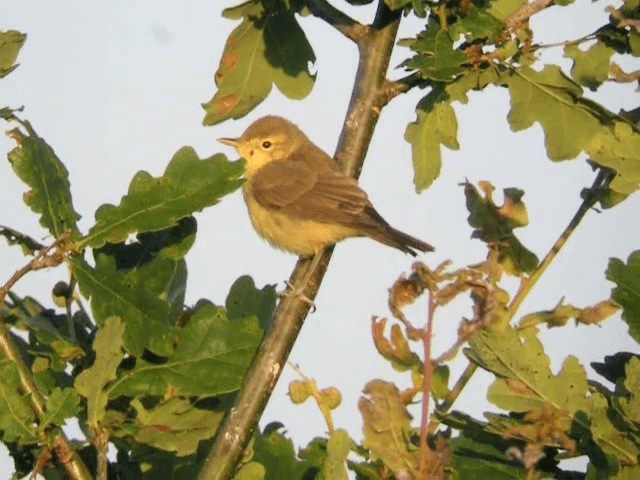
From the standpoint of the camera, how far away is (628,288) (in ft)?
8.69

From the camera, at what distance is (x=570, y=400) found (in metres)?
2.53

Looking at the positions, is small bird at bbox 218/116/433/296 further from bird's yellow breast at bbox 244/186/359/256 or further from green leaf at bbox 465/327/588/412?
green leaf at bbox 465/327/588/412

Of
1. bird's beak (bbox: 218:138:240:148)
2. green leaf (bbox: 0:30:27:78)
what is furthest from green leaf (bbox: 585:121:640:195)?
bird's beak (bbox: 218:138:240:148)

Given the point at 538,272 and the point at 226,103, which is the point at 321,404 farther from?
the point at 226,103

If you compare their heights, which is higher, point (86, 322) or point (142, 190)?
point (142, 190)

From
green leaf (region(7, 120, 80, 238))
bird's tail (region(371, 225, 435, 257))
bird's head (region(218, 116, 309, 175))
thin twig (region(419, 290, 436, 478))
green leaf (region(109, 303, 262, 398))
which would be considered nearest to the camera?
thin twig (region(419, 290, 436, 478))

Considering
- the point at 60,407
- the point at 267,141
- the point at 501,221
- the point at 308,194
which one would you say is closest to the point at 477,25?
the point at 501,221

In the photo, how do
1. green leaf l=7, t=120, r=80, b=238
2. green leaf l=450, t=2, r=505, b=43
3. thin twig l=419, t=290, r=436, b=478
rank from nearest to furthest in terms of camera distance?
Result: thin twig l=419, t=290, r=436, b=478 → green leaf l=7, t=120, r=80, b=238 → green leaf l=450, t=2, r=505, b=43

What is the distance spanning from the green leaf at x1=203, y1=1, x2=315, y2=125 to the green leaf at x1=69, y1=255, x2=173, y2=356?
3.50 feet

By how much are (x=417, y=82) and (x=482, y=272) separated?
1.38m

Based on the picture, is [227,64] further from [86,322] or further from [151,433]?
[151,433]

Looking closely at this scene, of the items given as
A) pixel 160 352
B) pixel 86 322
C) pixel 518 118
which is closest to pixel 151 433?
pixel 160 352

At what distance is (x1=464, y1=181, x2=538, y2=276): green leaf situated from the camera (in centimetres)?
304

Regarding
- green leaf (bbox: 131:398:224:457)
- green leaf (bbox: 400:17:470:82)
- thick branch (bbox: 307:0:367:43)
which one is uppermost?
thick branch (bbox: 307:0:367:43)
